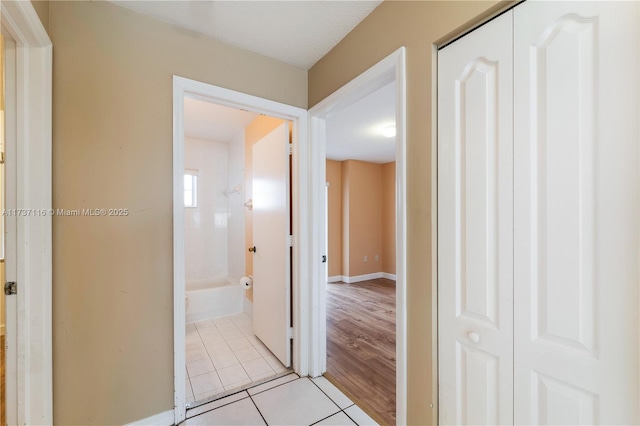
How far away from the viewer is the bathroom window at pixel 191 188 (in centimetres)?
407

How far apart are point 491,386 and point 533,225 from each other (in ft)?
2.17

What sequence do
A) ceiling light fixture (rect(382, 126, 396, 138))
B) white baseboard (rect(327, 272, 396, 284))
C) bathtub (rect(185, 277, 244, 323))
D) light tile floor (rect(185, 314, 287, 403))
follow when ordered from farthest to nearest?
1. white baseboard (rect(327, 272, 396, 284))
2. ceiling light fixture (rect(382, 126, 396, 138))
3. bathtub (rect(185, 277, 244, 323))
4. light tile floor (rect(185, 314, 287, 403))

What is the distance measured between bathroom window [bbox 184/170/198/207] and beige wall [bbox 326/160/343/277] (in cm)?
240

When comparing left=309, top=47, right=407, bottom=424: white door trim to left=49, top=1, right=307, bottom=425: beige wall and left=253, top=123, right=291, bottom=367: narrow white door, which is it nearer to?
left=253, top=123, right=291, bottom=367: narrow white door

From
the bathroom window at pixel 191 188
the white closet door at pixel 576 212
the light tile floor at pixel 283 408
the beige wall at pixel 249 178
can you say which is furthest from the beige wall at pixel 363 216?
the white closet door at pixel 576 212

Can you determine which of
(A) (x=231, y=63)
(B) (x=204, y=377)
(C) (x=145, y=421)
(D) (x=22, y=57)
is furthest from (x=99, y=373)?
(A) (x=231, y=63)

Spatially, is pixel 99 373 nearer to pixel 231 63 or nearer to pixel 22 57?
pixel 22 57

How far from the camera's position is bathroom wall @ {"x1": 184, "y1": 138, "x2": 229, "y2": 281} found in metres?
4.03

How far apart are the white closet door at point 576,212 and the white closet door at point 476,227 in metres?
0.05

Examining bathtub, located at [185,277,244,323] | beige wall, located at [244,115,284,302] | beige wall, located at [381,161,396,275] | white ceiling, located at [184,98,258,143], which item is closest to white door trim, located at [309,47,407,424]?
white ceiling, located at [184,98,258,143]

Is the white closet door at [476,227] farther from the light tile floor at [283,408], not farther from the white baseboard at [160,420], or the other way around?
the white baseboard at [160,420]

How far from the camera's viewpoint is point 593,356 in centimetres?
81

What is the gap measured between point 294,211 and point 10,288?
5.10ft

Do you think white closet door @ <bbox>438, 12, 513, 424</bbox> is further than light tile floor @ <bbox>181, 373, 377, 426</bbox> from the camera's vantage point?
No
